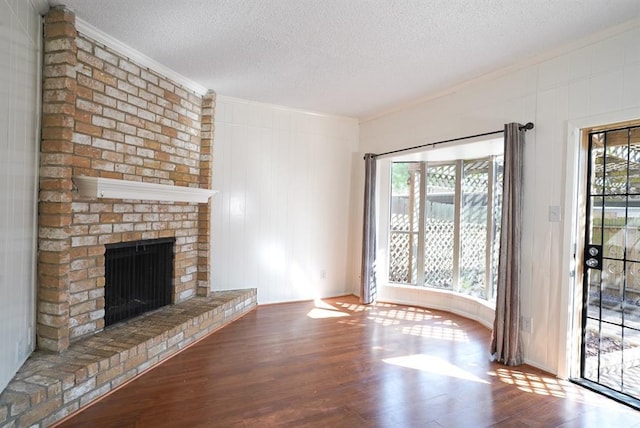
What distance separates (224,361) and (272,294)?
1891mm

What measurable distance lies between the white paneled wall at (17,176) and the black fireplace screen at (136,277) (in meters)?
0.64

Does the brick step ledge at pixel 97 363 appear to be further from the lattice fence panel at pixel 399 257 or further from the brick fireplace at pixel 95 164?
the lattice fence panel at pixel 399 257

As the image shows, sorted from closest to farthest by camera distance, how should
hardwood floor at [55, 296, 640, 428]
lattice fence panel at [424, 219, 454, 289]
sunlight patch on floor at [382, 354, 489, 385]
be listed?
hardwood floor at [55, 296, 640, 428], sunlight patch on floor at [382, 354, 489, 385], lattice fence panel at [424, 219, 454, 289]

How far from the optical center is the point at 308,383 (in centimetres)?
271

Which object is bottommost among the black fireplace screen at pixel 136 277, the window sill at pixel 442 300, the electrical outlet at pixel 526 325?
the window sill at pixel 442 300

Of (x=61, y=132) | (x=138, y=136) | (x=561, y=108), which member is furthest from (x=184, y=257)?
(x=561, y=108)

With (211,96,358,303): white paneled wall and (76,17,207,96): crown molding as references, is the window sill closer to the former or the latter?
(211,96,358,303): white paneled wall

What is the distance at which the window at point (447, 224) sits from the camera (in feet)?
14.4

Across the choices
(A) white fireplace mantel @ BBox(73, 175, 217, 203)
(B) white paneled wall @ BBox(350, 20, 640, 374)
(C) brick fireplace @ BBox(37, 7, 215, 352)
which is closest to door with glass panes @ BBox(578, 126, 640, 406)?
(B) white paneled wall @ BBox(350, 20, 640, 374)

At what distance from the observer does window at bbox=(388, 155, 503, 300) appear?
4379 millimetres

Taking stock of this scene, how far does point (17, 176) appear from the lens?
2.20 metres

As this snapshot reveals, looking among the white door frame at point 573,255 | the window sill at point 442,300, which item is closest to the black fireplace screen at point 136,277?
the window sill at point 442,300

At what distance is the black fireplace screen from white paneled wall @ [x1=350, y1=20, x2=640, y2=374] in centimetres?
343

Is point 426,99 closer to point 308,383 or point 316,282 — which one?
point 316,282
